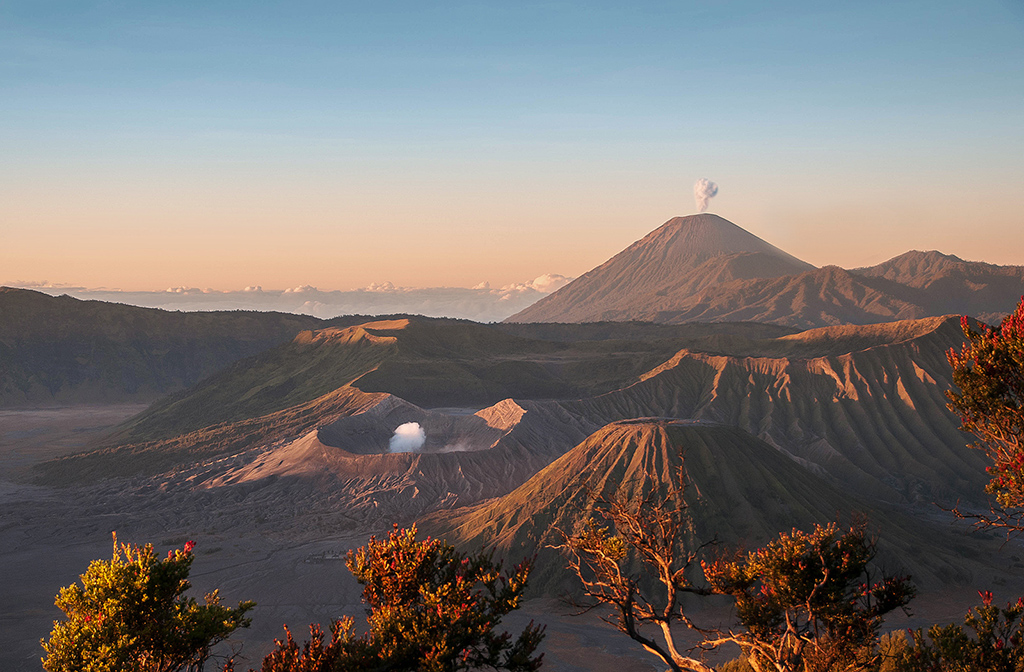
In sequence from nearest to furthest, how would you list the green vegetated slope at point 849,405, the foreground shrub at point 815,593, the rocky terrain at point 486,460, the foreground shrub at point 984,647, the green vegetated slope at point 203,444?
the foreground shrub at point 984,647 < the foreground shrub at point 815,593 < the rocky terrain at point 486,460 < the green vegetated slope at point 849,405 < the green vegetated slope at point 203,444

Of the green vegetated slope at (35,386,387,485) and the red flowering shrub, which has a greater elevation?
the red flowering shrub

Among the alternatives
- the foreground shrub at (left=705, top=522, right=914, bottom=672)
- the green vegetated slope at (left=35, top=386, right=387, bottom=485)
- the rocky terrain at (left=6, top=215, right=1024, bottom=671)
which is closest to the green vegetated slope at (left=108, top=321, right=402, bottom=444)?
the rocky terrain at (left=6, top=215, right=1024, bottom=671)

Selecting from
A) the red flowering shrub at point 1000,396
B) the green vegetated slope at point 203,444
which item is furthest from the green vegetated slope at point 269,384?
the red flowering shrub at point 1000,396

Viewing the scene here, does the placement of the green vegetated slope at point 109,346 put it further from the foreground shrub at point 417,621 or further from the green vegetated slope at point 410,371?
the foreground shrub at point 417,621

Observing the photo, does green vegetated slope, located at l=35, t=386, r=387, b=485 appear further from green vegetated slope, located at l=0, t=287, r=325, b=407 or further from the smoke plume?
green vegetated slope, located at l=0, t=287, r=325, b=407

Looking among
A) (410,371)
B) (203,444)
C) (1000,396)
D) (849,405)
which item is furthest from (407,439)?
(1000,396)

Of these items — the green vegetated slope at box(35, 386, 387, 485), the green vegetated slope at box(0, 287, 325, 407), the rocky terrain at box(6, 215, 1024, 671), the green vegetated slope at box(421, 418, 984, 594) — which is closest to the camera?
the green vegetated slope at box(421, 418, 984, 594)

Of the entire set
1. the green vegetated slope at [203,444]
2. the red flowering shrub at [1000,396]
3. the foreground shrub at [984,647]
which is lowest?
the green vegetated slope at [203,444]

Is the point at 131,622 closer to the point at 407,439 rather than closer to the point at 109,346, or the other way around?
the point at 407,439
